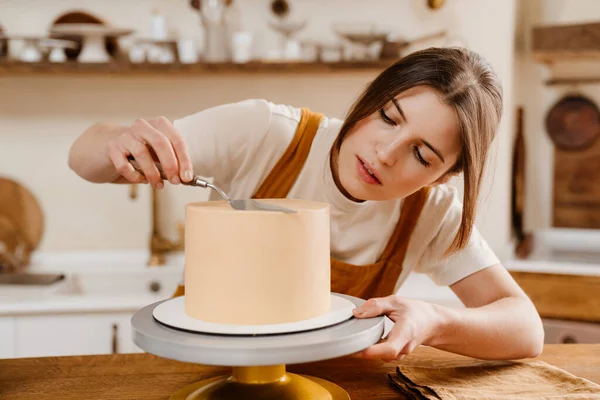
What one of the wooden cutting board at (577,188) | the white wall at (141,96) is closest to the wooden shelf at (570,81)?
the wooden cutting board at (577,188)

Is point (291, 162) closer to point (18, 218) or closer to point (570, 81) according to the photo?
point (18, 218)

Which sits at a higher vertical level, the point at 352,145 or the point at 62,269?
the point at 352,145

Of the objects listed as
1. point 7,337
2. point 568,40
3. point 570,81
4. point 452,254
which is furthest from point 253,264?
point 570,81

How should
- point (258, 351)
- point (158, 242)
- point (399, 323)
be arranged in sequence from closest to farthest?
1. point (258, 351)
2. point (399, 323)
3. point (158, 242)

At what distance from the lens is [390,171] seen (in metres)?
1.08

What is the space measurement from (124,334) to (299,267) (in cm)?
163

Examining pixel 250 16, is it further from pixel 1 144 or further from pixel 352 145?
pixel 352 145

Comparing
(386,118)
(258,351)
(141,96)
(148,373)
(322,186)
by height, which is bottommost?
(148,373)

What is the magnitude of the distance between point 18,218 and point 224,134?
188 cm

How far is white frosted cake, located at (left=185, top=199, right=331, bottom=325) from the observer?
2.72 feet

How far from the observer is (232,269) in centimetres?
84

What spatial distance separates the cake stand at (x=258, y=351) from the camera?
2.47 feet

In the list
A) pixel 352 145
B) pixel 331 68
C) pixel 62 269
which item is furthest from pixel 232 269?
pixel 62 269

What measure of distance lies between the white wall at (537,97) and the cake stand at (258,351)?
2470 millimetres
